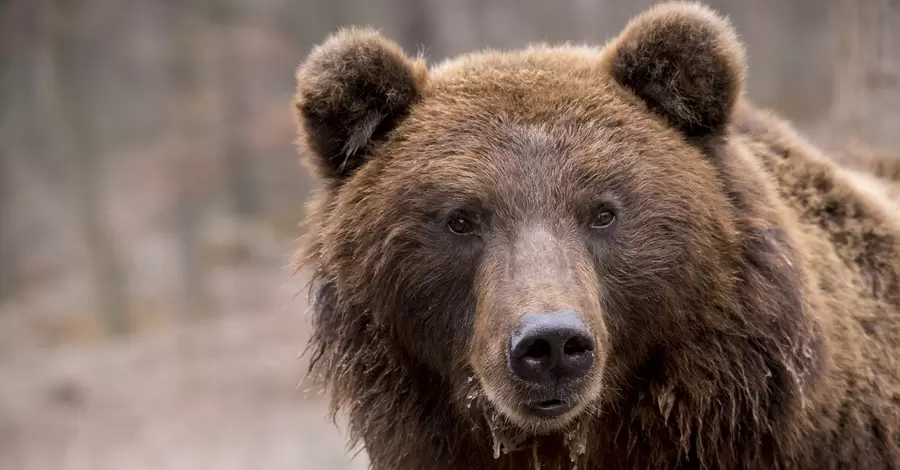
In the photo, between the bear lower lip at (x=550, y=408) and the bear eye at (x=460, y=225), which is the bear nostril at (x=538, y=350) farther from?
the bear eye at (x=460, y=225)

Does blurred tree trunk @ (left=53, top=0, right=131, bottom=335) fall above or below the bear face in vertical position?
below

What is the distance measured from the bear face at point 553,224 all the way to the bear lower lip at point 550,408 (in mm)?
10

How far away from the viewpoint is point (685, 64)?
3922mm

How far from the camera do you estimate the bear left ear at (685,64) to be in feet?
12.7

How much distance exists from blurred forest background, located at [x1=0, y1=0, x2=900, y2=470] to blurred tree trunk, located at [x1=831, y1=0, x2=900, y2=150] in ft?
19.1

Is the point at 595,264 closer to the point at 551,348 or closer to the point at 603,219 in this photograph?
the point at 603,219

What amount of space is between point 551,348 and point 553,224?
23.4 inches

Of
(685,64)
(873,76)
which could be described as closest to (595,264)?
(685,64)

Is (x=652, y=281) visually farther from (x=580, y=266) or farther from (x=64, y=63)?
(x=64, y=63)

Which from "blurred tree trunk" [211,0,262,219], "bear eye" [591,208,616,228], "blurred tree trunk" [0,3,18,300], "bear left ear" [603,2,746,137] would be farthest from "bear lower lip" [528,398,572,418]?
"blurred tree trunk" [211,0,262,219]

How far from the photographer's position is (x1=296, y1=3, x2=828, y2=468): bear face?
3787mm

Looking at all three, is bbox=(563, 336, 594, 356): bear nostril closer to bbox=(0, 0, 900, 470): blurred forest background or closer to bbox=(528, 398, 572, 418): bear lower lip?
bbox=(528, 398, 572, 418): bear lower lip

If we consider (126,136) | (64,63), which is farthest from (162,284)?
(64,63)

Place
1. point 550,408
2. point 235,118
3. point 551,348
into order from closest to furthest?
point 551,348 < point 550,408 < point 235,118
